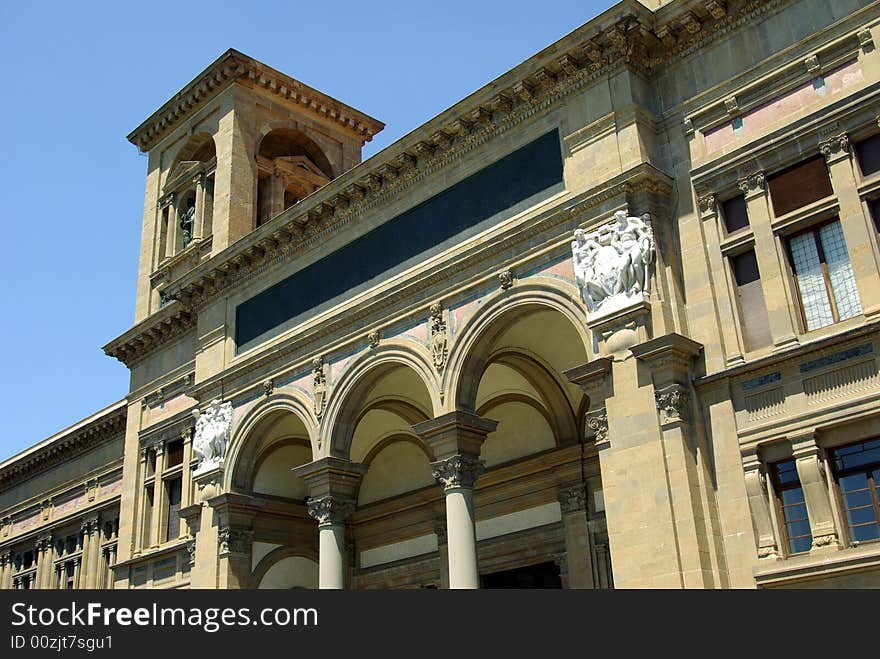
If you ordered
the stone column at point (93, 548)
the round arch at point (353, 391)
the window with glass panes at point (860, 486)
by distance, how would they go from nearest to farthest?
the window with glass panes at point (860, 486) < the round arch at point (353, 391) < the stone column at point (93, 548)

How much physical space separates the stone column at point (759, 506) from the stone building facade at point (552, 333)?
0.11ft

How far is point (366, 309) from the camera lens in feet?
71.2

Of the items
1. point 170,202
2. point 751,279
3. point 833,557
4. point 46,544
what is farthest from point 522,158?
point 46,544

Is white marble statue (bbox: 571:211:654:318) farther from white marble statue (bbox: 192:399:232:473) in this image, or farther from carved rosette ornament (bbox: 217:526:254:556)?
carved rosette ornament (bbox: 217:526:254:556)

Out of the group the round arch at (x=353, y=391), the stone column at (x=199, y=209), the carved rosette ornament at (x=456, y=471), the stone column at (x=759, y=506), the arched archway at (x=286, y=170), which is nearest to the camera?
the stone column at (x=759, y=506)

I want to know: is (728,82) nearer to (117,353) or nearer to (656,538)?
(656,538)

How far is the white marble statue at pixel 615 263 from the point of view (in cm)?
1688

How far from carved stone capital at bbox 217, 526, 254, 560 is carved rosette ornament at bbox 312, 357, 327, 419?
4052 mm

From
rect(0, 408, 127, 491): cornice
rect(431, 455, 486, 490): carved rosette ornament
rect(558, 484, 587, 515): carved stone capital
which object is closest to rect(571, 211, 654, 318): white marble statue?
rect(431, 455, 486, 490): carved rosette ornament

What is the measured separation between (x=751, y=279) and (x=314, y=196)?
1095 centimetres

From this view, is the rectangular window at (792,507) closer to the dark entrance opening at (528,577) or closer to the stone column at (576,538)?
the stone column at (576,538)

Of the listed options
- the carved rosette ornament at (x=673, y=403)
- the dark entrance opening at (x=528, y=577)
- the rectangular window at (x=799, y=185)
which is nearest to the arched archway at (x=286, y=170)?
the dark entrance opening at (x=528, y=577)

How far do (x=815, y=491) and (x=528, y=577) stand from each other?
32.1 feet

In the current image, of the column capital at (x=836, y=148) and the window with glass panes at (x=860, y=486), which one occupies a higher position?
the column capital at (x=836, y=148)
